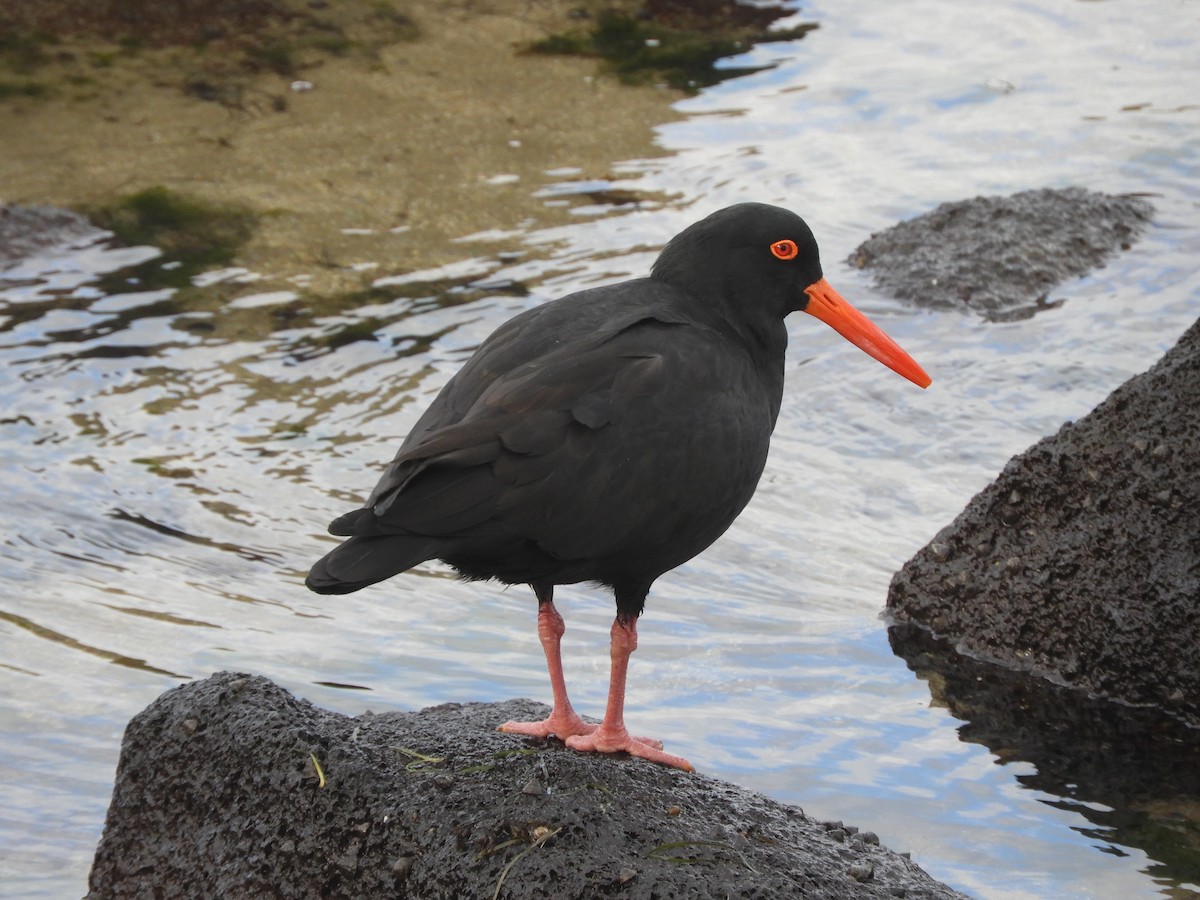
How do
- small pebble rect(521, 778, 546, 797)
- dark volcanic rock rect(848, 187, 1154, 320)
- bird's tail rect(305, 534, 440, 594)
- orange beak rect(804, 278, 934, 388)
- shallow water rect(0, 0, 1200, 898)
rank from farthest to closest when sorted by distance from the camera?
dark volcanic rock rect(848, 187, 1154, 320) < shallow water rect(0, 0, 1200, 898) < orange beak rect(804, 278, 934, 388) < small pebble rect(521, 778, 546, 797) < bird's tail rect(305, 534, 440, 594)

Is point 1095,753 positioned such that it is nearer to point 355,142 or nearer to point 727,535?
point 727,535

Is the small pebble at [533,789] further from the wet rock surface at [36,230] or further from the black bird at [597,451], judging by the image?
the wet rock surface at [36,230]

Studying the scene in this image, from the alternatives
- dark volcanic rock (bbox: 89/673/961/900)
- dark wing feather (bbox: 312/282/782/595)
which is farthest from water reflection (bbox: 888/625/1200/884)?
dark wing feather (bbox: 312/282/782/595)

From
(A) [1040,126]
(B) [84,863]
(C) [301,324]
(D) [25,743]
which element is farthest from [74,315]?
(A) [1040,126]

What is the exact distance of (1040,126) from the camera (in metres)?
12.4

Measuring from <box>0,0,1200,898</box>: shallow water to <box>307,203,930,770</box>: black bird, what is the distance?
1.65 m

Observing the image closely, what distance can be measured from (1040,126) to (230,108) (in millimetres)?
6995

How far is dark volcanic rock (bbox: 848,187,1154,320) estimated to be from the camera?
9.79m

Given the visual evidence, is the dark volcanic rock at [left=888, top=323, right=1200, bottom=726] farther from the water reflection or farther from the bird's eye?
the bird's eye

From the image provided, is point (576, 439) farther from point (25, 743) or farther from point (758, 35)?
point (758, 35)

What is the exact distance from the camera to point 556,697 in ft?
14.5

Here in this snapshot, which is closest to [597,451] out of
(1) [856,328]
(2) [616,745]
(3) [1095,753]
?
(2) [616,745]

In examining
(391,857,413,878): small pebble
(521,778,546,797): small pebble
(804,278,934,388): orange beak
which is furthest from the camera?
(804,278,934,388): orange beak

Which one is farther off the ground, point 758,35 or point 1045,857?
point 758,35
